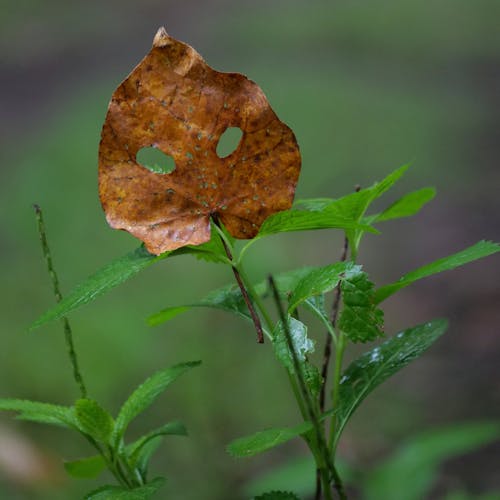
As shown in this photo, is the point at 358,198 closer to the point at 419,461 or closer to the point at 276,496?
the point at 276,496

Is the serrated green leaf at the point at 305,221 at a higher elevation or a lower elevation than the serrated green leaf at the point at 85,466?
higher

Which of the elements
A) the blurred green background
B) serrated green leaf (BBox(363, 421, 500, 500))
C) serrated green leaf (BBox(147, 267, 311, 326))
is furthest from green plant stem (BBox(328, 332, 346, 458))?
the blurred green background

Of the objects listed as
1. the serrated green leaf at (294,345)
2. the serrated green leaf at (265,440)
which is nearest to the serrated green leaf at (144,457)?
the serrated green leaf at (265,440)

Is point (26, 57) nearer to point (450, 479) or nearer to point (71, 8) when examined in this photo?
point (71, 8)

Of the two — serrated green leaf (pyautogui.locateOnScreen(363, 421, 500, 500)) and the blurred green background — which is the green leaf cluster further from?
the blurred green background

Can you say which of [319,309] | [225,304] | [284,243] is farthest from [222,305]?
[284,243]

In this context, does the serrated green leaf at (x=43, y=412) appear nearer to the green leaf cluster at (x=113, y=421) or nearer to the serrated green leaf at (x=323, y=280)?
the green leaf cluster at (x=113, y=421)
